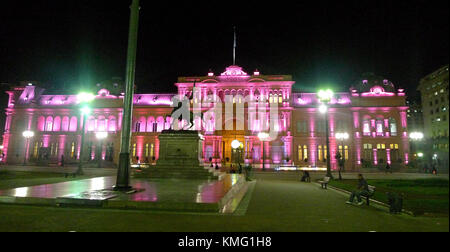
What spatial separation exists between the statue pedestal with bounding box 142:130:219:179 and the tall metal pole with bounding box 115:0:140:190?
6.56 metres

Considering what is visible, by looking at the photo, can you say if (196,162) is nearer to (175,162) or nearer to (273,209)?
(175,162)

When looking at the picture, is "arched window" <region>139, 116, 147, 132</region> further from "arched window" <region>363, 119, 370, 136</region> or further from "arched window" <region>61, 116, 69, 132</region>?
"arched window" <region>363, 119, 370, 136</region>

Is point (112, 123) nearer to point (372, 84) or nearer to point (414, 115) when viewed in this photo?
point (372, 84)

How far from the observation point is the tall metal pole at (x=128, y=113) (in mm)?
11742

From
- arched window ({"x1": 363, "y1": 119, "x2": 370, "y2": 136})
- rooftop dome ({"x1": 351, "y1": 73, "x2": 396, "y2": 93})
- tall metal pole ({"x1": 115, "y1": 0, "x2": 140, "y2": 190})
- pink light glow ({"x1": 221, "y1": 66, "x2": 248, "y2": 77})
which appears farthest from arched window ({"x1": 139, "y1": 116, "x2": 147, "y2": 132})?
tall metal pole ({"x1": 115, "y1": 0, "x2": 140, "y2": 190})

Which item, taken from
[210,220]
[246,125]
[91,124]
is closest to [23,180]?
[210,220]

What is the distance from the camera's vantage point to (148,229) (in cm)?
→ 675

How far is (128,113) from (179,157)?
775cm

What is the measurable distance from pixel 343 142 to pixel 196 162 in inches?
1661

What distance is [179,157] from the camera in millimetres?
19234

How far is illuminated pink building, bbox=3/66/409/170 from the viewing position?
51778mm

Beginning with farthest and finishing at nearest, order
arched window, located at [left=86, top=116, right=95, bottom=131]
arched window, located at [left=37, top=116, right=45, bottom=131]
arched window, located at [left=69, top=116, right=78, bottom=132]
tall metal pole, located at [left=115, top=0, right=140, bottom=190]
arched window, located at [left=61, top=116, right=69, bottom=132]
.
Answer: arched window, located at [left=37, top=116, right=45, bottom=131], arched window, located at [left=61, top=116, right=69, bottom=132], arched window, located at [left=69, top=116, right=78, bottom=132], arched window, located at [left=86, top=116, right=95, bottom=131], tall metal pole, located at [left=115, top=0, right=140, bottom=190]
